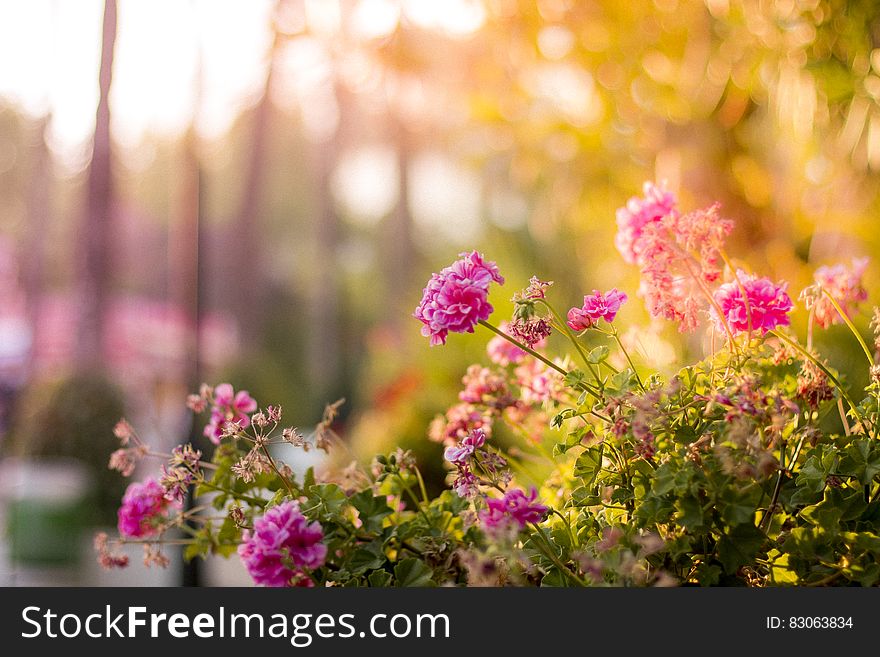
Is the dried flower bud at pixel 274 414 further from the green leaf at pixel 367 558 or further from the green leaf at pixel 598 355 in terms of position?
the green leaf at pixel 598 355

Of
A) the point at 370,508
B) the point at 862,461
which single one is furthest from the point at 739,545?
the point at 370,508

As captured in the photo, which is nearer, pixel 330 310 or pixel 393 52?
pixel 393 52

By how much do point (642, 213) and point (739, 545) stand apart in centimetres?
39

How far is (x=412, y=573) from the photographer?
0.82m

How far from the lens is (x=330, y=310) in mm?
9398

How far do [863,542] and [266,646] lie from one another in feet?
1.75

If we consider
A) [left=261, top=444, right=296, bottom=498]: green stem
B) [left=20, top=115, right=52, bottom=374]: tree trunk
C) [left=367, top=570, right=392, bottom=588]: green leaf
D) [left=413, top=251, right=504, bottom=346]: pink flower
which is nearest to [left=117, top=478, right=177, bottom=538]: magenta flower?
[left=261, top=444, right=296, bottom=498]: green stem

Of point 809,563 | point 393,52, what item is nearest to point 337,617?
point 809,563

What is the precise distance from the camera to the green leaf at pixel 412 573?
81cm

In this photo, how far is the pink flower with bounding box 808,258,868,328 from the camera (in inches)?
37.3

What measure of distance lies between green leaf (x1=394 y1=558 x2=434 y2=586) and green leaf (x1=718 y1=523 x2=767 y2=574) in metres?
0.27

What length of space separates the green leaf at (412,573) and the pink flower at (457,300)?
0.71 ft

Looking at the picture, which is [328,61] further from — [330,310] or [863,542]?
[863,542]

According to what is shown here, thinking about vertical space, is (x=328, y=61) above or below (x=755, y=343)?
above
